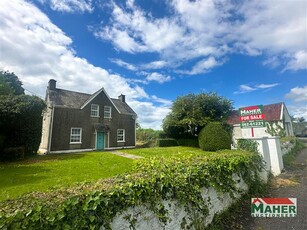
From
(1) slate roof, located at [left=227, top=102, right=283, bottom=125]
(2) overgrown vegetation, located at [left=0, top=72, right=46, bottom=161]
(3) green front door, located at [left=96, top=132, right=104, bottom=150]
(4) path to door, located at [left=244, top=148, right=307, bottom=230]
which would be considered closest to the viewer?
(4) path to door, located at [left=244, top=148, right=307, bottom=230]

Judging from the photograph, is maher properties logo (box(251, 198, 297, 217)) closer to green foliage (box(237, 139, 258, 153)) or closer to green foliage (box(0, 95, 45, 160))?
green foliage (box(237, 139, 258, 153))

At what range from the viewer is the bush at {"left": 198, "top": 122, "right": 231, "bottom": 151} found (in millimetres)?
17734

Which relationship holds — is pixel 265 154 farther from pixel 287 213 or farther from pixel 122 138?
pixel 122 138

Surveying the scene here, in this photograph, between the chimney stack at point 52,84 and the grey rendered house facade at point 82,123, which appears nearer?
the grey rendered house facade at point 82,123

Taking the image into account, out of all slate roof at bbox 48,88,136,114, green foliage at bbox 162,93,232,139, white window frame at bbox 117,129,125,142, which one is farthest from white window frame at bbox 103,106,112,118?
green foliage at bbox 162,93,232,139

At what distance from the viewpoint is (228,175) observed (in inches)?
217

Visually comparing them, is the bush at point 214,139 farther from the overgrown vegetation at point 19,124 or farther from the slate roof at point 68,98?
the overgrown vegetation at point 19,124

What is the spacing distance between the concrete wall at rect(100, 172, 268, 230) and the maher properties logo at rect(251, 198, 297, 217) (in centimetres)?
75

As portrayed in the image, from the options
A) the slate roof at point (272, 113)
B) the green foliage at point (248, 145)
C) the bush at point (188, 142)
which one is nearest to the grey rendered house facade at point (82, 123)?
the bush at point (188, 142)

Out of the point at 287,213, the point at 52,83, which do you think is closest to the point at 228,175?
the point at 287,213

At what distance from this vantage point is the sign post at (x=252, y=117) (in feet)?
30.5

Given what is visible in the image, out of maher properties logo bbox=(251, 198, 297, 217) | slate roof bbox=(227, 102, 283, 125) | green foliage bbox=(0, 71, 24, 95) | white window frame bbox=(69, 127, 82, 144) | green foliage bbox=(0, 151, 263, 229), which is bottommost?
maher properties logo bbox=(251, 198, 297, 217)

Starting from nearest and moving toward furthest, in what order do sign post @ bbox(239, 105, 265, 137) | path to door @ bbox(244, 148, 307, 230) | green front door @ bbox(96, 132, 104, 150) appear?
1. path to door @ bbox(244, 148, 307, 230)
2. sign post @ bbox(239, 105, 265, 137)
3. green front door @ bbox(96, 132, 104, 150)

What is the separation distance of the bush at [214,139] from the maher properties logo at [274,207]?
39.0 feet
